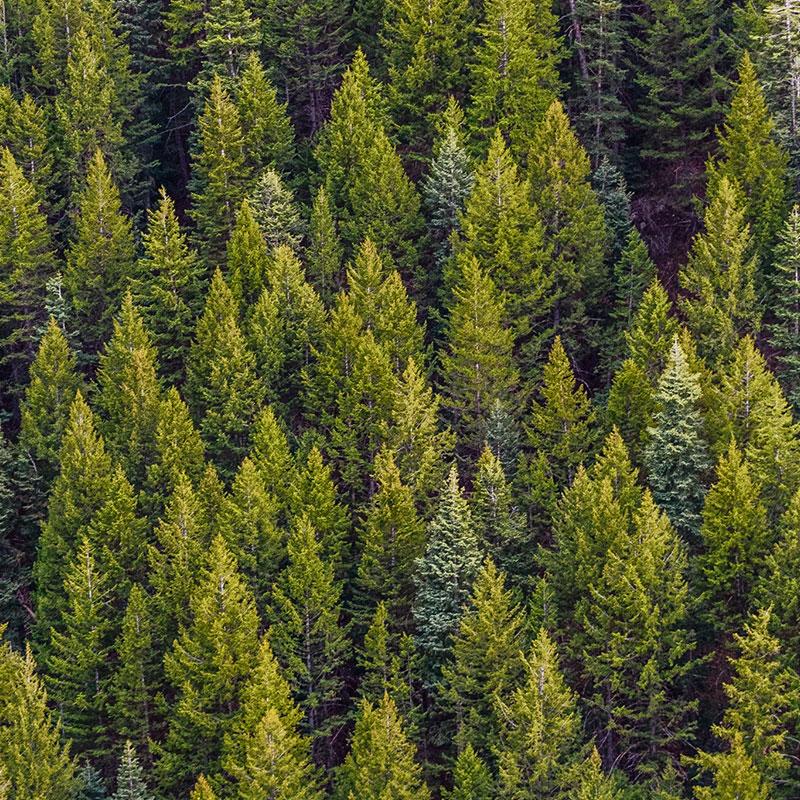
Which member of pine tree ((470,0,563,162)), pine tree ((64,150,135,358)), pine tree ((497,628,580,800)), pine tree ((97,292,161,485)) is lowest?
pine tree ((497,628,580,800))

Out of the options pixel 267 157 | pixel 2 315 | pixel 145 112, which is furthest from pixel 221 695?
pixel 145 112

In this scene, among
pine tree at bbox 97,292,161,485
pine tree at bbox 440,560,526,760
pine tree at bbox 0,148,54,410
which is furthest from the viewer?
pine tree at bbox 0,148,54,410

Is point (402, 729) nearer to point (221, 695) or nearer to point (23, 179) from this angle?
point (221, 695)

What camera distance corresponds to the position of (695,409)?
60750mm

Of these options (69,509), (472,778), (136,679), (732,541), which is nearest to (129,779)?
(136,679)

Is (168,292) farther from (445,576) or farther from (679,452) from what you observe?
(679,452)

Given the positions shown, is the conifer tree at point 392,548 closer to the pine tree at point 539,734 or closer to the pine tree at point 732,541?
the pine tree at point 539,734

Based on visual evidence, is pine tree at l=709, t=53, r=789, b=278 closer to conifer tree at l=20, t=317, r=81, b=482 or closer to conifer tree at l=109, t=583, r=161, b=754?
conifer tree at l=20, t=317, r=81, b=482

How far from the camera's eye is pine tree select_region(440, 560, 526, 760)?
5597 cm

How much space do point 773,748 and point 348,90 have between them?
41.2 m

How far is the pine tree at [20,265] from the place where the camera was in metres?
75.0

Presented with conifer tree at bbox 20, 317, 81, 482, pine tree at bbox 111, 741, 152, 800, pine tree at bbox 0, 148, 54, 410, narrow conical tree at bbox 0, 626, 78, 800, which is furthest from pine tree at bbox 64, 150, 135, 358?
pine tree at bbox 111, 741, 152, 800

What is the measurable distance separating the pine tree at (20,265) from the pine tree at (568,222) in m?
26.1

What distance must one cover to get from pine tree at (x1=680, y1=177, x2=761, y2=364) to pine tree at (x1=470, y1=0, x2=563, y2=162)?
41.6 feet
